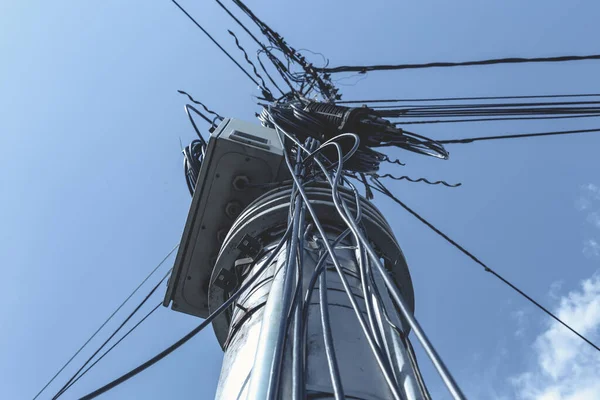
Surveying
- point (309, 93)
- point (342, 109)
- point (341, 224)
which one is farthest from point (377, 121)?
point (309, 93)

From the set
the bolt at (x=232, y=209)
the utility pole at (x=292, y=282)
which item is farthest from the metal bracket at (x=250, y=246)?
the bolt at (x=232, y=209)

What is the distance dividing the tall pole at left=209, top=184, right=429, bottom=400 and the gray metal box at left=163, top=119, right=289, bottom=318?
0.84 m

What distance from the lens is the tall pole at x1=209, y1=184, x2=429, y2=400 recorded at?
1.54 meters

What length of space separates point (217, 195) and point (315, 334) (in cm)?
190

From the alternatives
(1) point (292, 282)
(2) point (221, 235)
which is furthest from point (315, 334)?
(2) point (221, 235)

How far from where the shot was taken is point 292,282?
1.93 m

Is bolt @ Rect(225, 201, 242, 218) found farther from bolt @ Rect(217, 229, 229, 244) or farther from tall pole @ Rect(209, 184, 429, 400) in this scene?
tall pole @ Rect(209, 184, 429, 400)

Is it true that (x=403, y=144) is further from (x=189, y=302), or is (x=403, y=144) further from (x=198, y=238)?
(x=189, y=302)

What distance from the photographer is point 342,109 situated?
149 inches

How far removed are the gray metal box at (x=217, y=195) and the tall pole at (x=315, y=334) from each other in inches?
33.0

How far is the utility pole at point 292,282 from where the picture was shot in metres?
1.59

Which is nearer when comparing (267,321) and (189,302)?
(267,321)

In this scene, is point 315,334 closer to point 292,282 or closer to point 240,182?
point 292,282

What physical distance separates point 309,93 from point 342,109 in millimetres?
2910
